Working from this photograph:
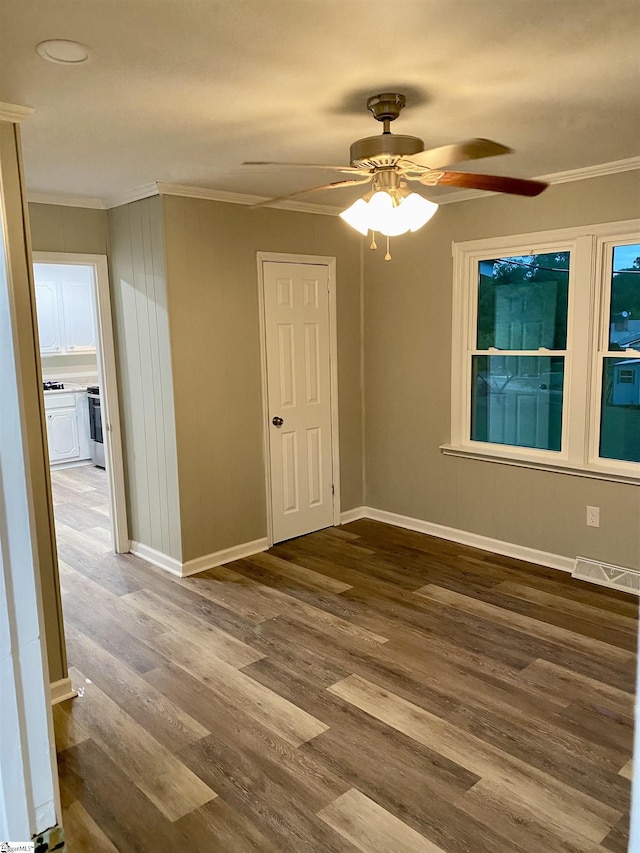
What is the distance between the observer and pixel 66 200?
420 centimetres

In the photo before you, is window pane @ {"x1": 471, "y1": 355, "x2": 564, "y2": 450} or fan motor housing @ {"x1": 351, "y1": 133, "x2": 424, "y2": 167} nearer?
fan motor housing @ {"x1": 351, "y1": 133, "x2": 424, "y2": 167}

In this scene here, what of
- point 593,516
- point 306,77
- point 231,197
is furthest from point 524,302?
point 306,77

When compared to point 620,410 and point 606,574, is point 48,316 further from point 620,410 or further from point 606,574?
Answer: point 606,574

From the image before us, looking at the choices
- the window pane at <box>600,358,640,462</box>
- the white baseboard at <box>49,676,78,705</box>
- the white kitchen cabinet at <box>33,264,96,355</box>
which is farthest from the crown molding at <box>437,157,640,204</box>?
the white kitchen cabinet at <box>33,264,96,355</box>

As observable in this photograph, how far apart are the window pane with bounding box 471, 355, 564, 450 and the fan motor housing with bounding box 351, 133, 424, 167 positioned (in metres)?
2.27

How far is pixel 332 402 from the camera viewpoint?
5113 millimetres

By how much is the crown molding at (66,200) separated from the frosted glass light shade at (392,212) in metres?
2.57

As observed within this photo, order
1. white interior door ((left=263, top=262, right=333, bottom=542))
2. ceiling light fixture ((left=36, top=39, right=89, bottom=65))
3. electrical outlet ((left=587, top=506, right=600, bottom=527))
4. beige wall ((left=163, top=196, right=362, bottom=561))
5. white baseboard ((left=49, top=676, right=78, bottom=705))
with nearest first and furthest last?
1. ceiling light fixture ((left=36, top=39, right=89, bottom=65))
2. white baseboard ((left=49, top=676, right=78, bottom=705))
3. electrical outlet ((left=587, top=506, right=600, bottom=527))
4. beige wall ((left=163, top=196, right=362, bottom=561))
5. white interior door ((left=263, top=262, right=333, bottom=542))

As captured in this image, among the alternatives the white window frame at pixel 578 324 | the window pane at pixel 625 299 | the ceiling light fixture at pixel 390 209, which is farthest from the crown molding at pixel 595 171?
the ceiling light fixture at pixel 390 209

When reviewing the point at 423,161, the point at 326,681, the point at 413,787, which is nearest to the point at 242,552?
the point at 326,681

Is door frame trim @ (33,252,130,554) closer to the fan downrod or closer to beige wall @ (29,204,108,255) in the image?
beige wall @ (29,204,108,255)

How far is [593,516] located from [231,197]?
308 cm

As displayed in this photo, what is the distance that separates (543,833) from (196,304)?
333 cm

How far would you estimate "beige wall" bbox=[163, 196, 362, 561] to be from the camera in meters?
4.12
